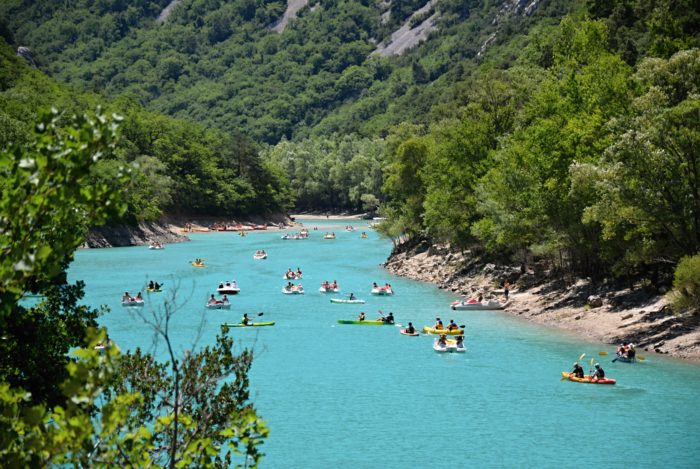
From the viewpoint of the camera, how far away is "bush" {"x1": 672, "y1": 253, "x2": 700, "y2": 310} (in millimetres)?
40844

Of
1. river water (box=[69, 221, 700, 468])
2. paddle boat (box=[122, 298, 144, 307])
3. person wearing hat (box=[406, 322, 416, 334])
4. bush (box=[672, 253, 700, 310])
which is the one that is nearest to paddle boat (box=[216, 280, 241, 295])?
river water (box=[69, 221, 700, 468])

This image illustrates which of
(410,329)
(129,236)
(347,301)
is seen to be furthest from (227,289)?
(129,236)

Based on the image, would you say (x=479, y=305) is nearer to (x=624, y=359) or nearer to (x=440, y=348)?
(x=440, y=348)

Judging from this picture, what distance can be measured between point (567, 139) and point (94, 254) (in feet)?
231

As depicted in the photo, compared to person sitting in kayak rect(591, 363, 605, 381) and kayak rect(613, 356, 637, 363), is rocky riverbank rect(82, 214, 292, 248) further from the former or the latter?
person sitting in kayak rect(591, 363, 605, 381)

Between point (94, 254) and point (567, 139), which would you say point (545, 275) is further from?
point (94, 254)

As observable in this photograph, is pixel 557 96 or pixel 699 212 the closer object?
pixel 699 212

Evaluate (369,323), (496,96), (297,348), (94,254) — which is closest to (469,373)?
(297,348)

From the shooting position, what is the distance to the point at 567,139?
58.4m

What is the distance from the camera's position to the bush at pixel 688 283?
40844 mm

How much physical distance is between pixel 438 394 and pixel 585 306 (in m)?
18.7

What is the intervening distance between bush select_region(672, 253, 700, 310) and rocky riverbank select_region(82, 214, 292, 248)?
85547mm

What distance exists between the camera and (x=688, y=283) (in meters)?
41.3

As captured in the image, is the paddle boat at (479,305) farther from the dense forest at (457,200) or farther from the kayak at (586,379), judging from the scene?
the kayak at (586,379)
